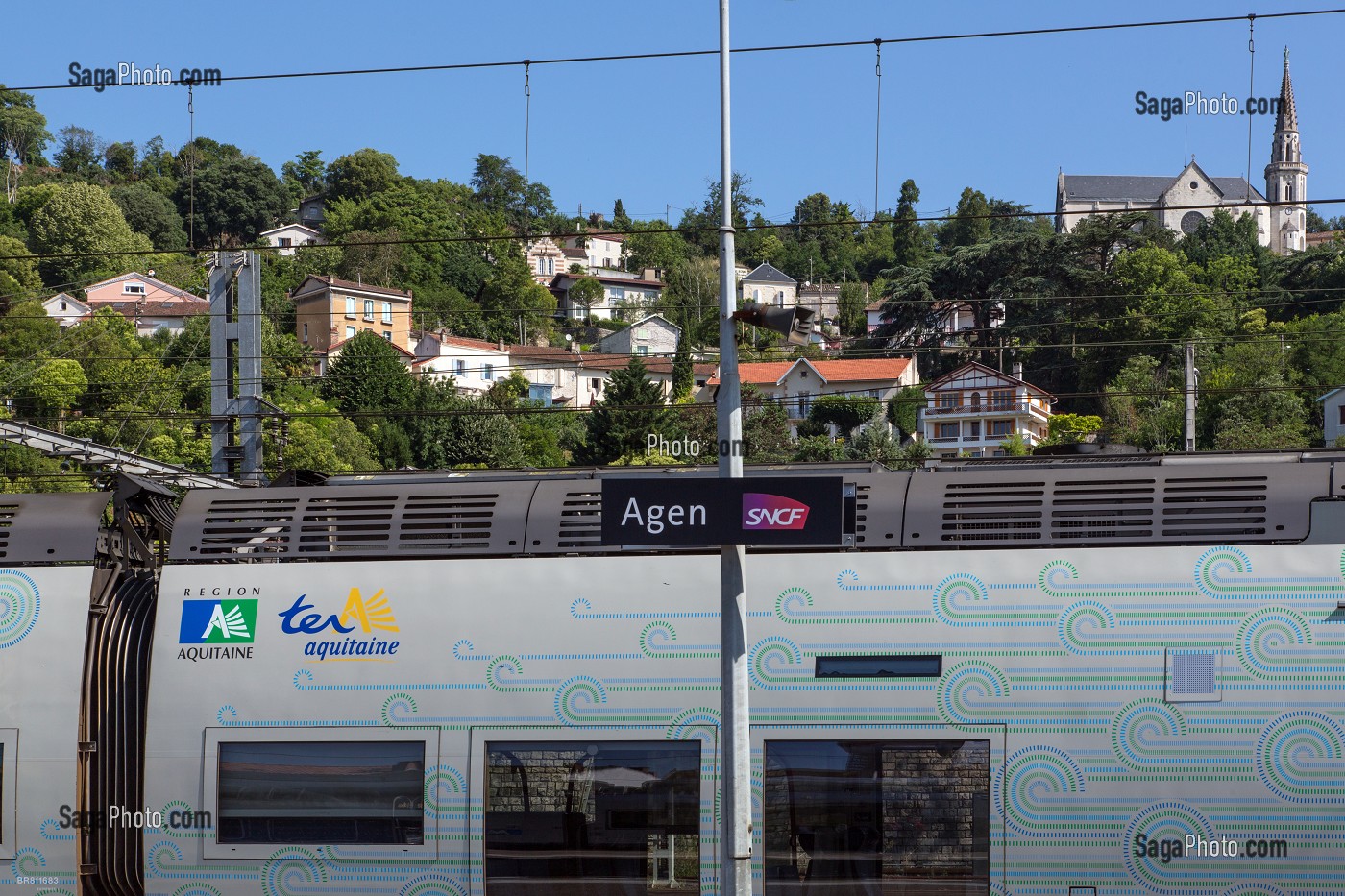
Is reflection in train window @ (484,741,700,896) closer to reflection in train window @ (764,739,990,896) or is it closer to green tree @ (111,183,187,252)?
reflection in train window @ (764,739,990,896)

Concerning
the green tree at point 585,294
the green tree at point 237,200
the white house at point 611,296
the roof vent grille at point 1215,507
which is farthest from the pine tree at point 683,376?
the green tree at point 237,200

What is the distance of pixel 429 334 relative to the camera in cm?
10694

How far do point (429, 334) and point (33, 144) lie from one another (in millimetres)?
108415

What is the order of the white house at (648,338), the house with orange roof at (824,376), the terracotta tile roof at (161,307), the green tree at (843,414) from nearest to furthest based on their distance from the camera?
the green tree at (843,414), the house with orange roof at (824,376), the terracotta tile roof at (161,307), the white house at (648,338)

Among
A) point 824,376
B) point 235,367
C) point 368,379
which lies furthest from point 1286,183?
point 235,367

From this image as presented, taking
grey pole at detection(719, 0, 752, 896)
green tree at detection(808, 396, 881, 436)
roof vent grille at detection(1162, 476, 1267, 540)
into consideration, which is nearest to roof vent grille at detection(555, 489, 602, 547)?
grey pole at detection(719, 0, 752, 896)

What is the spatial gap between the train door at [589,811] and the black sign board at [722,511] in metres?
2.42

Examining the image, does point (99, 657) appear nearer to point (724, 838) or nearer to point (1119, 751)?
point (724, 838)

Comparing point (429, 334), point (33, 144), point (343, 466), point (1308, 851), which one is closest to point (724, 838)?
point (1308, 851)

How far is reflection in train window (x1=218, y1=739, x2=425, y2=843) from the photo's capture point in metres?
9.19

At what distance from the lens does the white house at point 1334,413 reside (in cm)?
6488

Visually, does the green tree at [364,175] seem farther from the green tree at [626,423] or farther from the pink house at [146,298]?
the green tree at [626,423]

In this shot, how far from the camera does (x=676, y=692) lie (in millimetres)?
8961

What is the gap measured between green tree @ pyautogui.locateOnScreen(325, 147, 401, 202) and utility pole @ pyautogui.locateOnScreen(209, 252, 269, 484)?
490 ft
